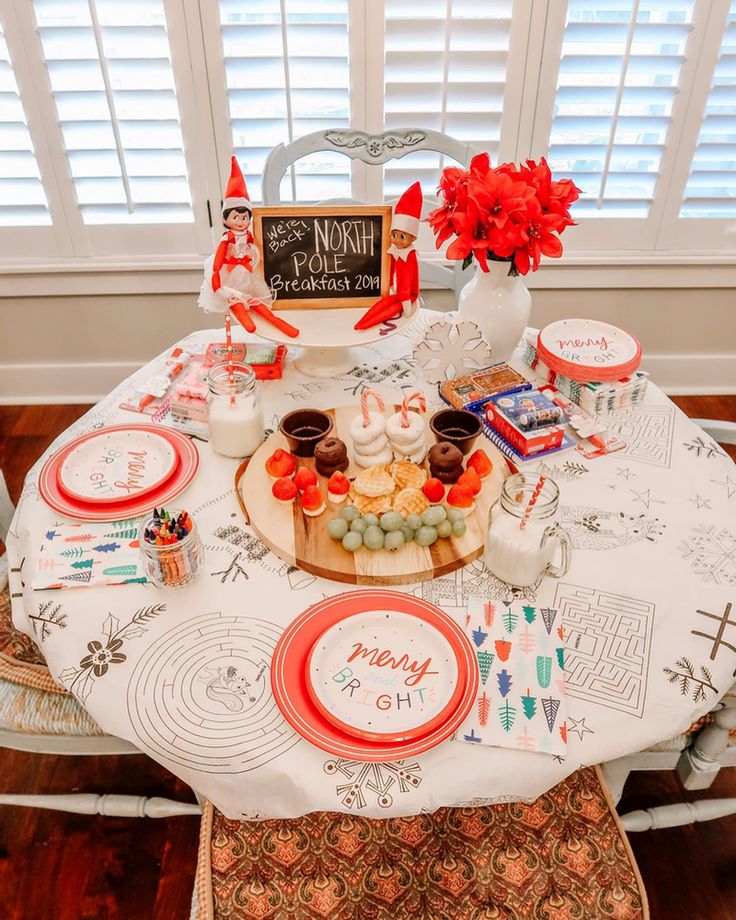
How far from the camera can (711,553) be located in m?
1.16

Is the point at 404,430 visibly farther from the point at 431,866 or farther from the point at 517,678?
the point at 431,866

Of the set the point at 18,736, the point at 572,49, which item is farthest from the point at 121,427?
the point at 572,49

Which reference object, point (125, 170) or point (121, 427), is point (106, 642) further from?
point (125, 170)

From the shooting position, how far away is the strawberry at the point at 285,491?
1.21m

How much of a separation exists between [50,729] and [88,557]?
0.31 m

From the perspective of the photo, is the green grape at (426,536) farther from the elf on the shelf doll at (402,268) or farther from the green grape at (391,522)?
the elf on the shelf doll at (402,268)

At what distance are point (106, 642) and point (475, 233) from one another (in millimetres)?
960

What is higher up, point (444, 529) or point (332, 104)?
point (332, 104)

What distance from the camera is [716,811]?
125 centimetres

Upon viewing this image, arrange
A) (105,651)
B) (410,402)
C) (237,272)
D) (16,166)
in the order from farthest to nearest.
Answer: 1. (16,166)
2. (237,272)
3. (410,402)
4. (105,651)

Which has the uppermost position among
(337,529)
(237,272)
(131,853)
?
(237,272)

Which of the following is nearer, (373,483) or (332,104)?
(373,483)

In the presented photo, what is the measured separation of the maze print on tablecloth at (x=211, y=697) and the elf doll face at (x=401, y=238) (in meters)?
0.86

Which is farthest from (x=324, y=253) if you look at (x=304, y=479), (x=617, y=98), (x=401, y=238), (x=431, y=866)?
(x=617, y=98)
